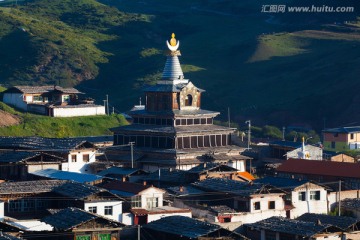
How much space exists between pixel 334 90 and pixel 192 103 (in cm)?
5836

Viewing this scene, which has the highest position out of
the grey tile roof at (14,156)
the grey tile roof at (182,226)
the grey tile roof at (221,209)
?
the grey tile roof at (14,156)

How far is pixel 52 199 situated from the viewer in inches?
2490

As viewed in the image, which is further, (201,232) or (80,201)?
(80,201)

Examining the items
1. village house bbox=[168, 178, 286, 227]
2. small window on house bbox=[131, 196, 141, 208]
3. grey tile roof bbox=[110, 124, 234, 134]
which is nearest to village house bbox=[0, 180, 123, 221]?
small window on house bbox=[131, 196, 141, 208]

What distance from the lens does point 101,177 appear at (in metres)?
70.0

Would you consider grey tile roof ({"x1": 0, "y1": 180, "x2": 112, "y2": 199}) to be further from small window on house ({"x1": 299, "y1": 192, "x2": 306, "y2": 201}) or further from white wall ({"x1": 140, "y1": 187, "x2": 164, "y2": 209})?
small window on house ({"x1": 299, "y1": 192, "x2": 306, "y2": 201})

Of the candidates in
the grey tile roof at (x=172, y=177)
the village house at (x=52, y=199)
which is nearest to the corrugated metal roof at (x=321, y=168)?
the grey tile roof at (x=172, y=177)

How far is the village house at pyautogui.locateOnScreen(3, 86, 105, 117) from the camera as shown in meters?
101

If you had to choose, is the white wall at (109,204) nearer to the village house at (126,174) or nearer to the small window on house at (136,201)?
the small window on house at (136,201)

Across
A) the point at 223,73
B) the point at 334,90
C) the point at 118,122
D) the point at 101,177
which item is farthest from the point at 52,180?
the point at 223,73

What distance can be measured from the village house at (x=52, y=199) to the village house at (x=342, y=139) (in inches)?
1790

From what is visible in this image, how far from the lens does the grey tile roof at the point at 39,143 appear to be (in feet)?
254

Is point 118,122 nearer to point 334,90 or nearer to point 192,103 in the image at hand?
point 192,103

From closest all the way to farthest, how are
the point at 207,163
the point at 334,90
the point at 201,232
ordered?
the point at 201,232 < the point at 207,163 < the point at 334,90
